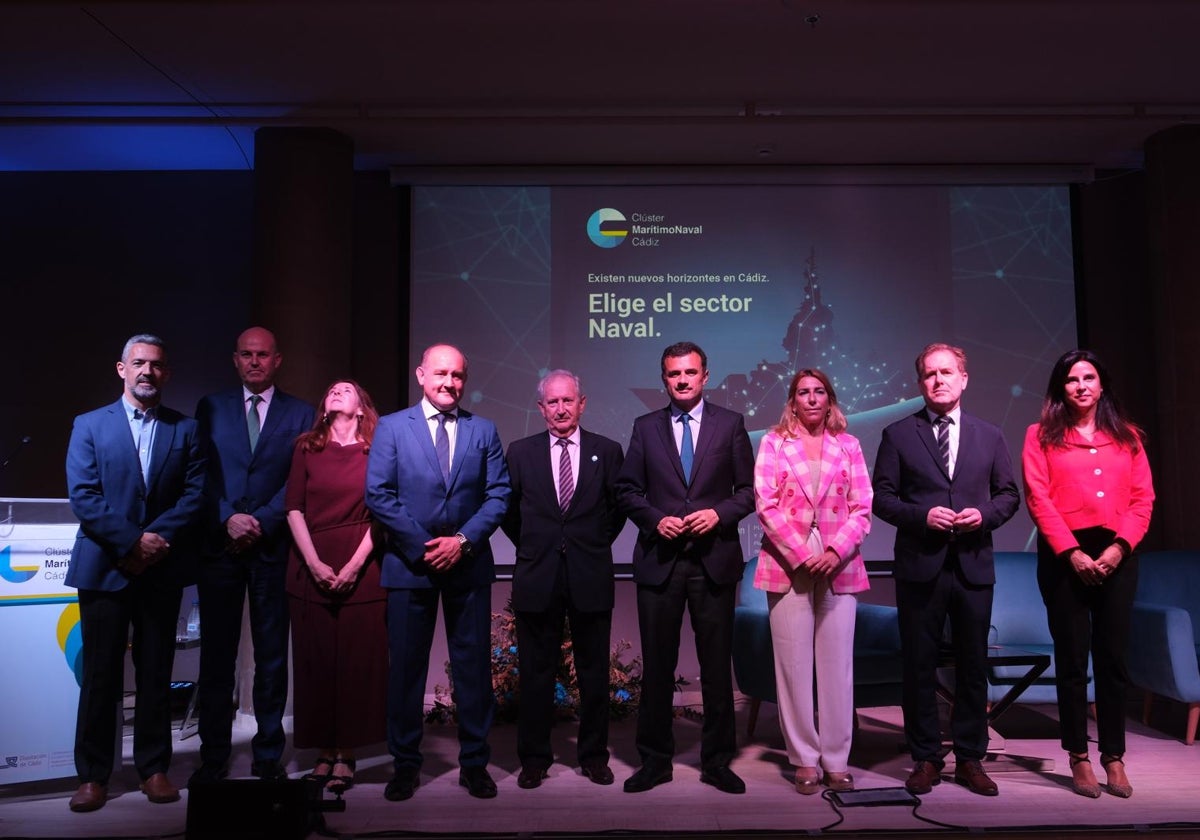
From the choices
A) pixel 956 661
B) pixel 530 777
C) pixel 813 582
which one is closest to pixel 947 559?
pixel 956 661

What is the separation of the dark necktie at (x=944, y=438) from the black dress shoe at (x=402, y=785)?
2396 millimetres

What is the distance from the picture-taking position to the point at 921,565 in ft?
12.3

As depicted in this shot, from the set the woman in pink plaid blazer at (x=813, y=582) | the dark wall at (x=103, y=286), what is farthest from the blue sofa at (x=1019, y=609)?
the dark wall at (x=103, y=286)

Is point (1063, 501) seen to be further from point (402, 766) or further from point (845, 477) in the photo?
point (402, 766)

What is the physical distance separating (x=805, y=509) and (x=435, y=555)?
4.76 feet

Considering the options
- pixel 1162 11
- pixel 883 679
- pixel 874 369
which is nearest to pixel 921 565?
pixel 883 679

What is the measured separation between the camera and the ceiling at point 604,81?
4.66m

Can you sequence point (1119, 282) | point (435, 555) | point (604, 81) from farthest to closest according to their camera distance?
point (1119, 282), point (604, 81), point (435, 555)

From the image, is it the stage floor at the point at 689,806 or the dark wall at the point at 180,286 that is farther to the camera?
the dark wall at the point at 180,286

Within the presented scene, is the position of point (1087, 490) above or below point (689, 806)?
above

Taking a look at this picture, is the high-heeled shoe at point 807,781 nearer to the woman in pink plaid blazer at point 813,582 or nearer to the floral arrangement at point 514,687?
the woman in pink plaid blazer at point 813,582

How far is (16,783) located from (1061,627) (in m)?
4.06

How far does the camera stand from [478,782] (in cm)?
372

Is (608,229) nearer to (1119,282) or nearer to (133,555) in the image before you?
(1119,282)
